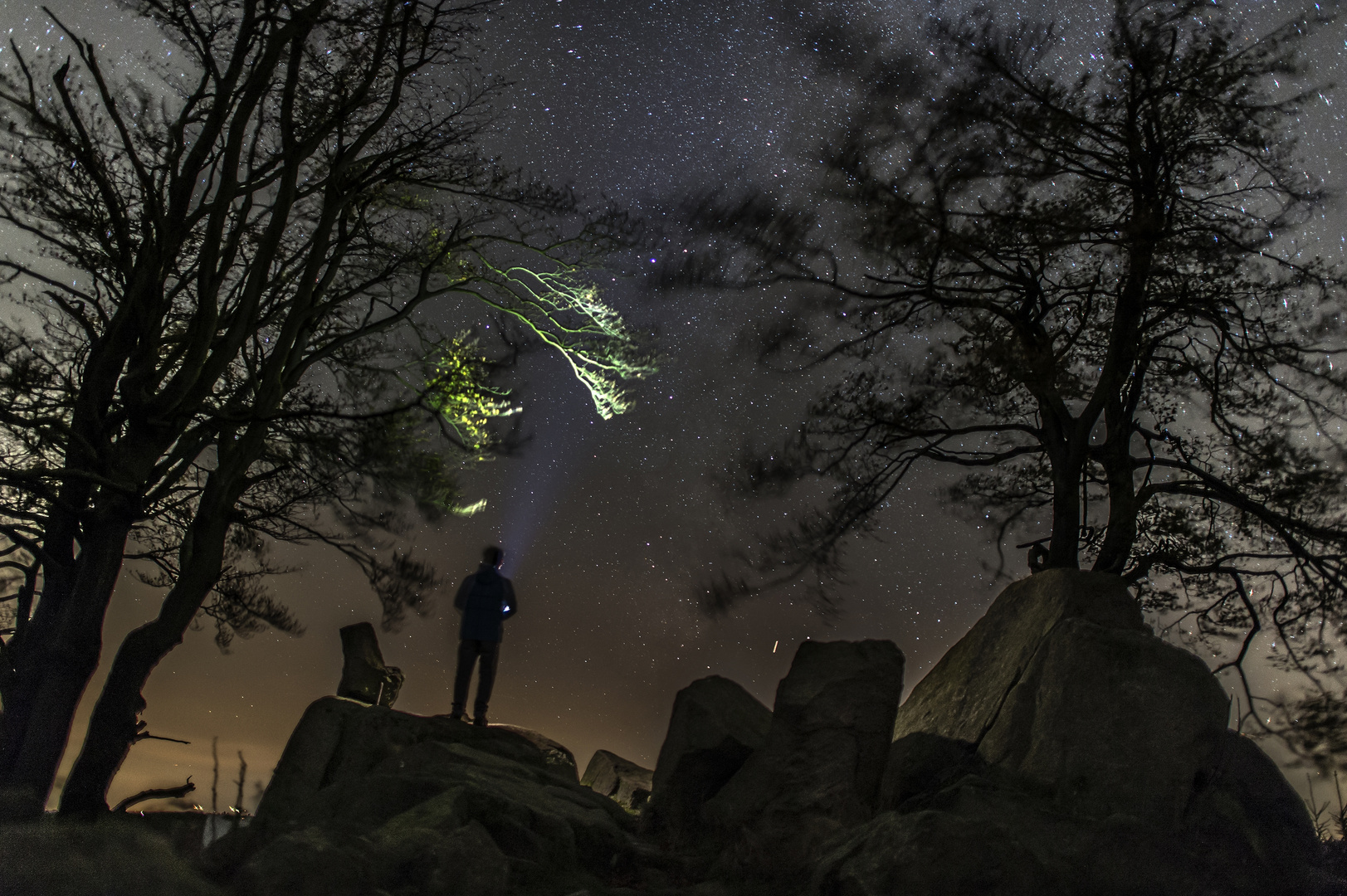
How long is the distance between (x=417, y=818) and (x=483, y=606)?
145 inches

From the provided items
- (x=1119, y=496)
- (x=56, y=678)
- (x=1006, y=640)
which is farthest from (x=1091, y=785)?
(x=56, y=678)

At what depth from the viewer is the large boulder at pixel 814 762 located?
251 inches

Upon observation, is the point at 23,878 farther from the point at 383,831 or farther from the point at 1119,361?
the point at 1119,361

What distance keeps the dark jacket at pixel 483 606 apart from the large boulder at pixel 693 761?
2.21 metres

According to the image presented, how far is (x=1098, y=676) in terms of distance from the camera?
598 cm

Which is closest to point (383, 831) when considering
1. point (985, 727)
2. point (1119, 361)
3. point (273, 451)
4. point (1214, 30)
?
point (985, 727)

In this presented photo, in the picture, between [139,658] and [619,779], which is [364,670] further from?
[619,779]

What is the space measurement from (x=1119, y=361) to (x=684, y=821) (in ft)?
20.0

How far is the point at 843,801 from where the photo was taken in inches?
259

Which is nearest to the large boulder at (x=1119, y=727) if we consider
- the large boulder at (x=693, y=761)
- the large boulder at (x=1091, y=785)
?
the large boulder at (x=1091, y=785)

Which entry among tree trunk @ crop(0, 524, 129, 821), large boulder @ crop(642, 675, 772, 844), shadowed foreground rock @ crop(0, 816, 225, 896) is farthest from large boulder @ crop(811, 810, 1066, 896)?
tree trunk @ crop(0, 524, 129, 821)

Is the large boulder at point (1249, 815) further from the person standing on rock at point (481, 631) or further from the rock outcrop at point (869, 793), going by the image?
the person standing on rock at point (481, 631)

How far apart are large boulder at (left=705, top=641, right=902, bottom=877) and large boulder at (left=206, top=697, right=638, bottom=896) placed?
0.98m

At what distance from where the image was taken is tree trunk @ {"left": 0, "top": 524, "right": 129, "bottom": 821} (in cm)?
707
